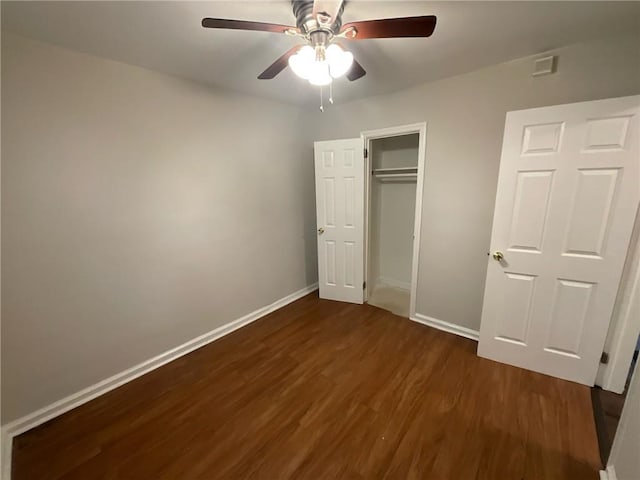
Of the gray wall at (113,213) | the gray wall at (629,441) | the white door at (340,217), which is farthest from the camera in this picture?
the white door at (340,217)

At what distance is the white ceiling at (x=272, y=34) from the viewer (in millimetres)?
1367

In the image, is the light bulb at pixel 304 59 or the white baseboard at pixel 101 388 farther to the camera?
the white baseboard at pixel 101 388

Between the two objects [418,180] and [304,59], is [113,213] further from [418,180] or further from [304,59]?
[418,180]

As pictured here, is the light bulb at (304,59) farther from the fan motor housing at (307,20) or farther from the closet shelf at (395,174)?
the closet shelf at (395,174)

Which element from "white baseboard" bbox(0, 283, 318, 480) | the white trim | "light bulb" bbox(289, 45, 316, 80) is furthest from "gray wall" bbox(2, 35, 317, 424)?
the white trim

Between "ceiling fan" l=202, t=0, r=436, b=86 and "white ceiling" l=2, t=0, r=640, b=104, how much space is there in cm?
15

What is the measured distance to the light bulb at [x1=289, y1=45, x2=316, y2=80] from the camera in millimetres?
1410

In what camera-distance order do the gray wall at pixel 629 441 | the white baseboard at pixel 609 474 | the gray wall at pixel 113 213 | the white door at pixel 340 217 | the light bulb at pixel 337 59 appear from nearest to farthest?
the gray wall at pixel 629 441 → the white baseboard at pixel 609 474 → the light bulb at pixel 337 59 → the gray wall at pixel 113 213 → the white door at pixel 340 217

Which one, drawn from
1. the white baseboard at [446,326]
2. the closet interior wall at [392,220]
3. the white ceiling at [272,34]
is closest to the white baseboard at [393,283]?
the closet interior wall at [392,220]

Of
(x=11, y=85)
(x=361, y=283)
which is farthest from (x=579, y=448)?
(x=11, y=85)

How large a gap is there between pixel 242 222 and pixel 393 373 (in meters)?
2.01

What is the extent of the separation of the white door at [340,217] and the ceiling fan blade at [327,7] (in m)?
1.79

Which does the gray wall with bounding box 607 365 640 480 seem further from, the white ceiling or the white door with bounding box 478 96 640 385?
the white ceiling

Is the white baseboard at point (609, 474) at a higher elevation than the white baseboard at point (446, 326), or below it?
below
